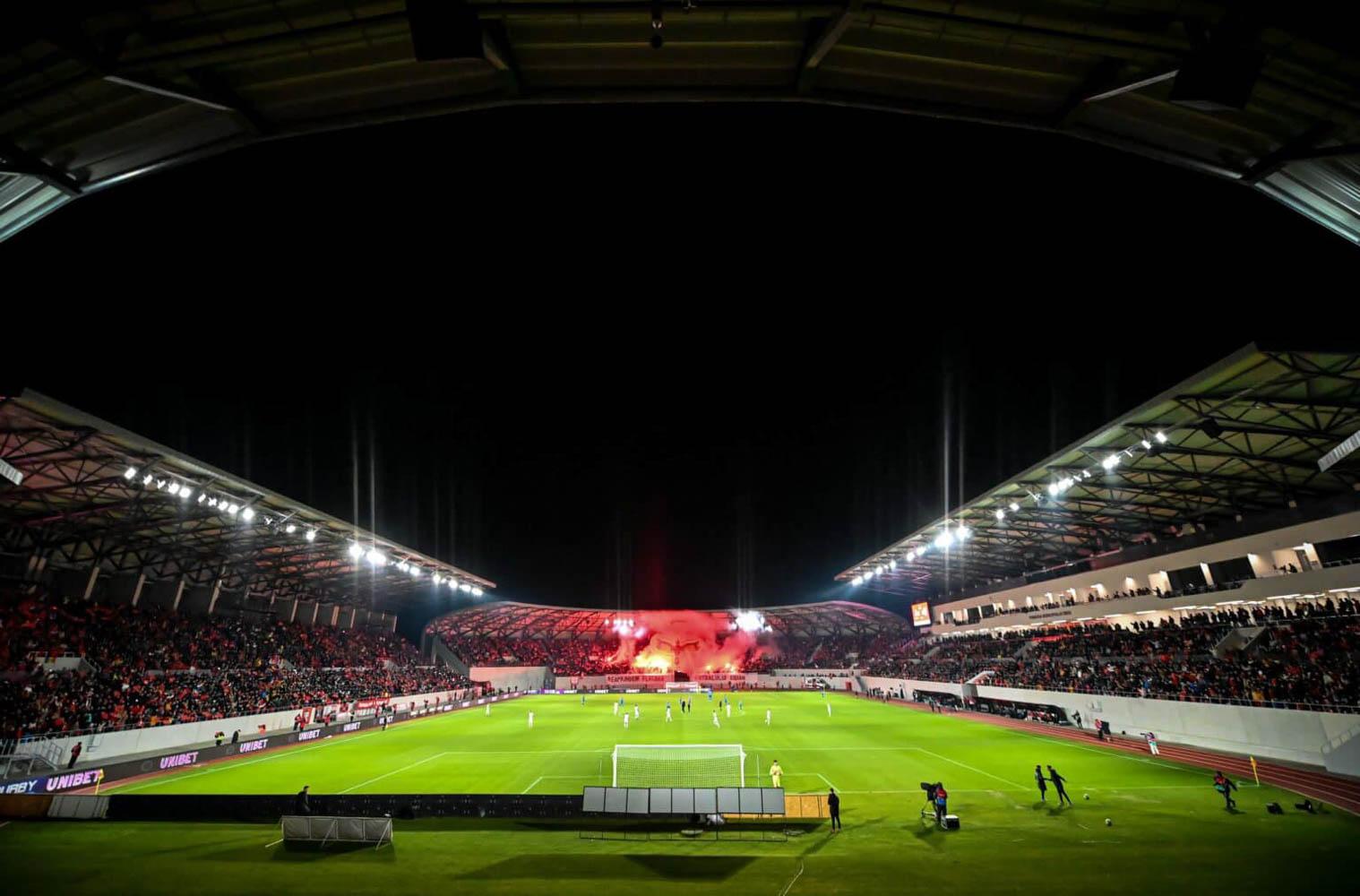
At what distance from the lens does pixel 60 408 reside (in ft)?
70.0

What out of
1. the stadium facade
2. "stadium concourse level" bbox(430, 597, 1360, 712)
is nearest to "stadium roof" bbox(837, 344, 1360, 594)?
the stadium facade

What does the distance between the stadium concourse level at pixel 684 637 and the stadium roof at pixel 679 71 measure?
82.3 meters

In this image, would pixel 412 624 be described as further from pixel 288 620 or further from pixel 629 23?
pixel 629 23

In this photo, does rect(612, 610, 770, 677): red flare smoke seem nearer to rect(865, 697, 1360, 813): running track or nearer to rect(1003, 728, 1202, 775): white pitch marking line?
rect(1003, 728, 1202, 775): white pitch marking line

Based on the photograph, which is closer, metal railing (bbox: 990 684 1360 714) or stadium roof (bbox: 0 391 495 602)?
metal railing (bbox: 990 684 1360 714)

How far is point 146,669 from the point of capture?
35.3 m

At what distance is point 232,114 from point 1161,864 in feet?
69.1

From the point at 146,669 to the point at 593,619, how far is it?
64.5 m

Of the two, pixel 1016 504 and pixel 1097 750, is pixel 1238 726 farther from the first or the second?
pixel 1016 504

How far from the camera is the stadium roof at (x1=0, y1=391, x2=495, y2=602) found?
2462 cm

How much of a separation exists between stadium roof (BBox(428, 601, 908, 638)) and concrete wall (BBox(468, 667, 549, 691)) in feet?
23.1

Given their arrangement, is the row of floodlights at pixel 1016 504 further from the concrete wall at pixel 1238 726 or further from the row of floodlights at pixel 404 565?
the row of floodlights at pixel 404 565

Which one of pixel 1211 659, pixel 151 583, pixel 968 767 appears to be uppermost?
pixel 151 583

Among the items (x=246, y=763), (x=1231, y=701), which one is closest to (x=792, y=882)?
(x=1231, y=701)
